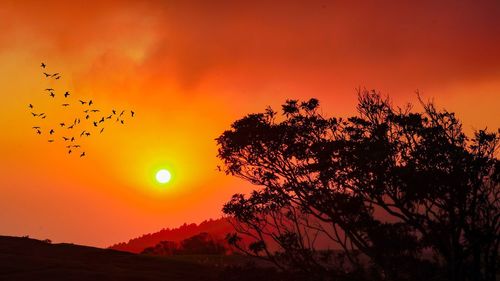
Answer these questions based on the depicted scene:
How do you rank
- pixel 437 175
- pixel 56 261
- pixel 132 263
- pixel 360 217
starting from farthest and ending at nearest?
pixel 132 263 < pixel 56 261 < pixel 360 217 < pixel 437 175

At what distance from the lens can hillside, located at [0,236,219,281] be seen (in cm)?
3703

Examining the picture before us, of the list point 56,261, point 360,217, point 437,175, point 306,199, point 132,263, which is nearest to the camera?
point 437,175

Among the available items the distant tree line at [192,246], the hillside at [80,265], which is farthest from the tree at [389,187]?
the distant tree line at [192,246]

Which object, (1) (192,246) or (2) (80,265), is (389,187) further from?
(1) (192,246)

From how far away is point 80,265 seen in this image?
41875mm

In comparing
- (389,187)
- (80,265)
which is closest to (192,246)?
(80,265)

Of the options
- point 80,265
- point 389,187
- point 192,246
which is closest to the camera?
point 389,187

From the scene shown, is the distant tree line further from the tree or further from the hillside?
the tree

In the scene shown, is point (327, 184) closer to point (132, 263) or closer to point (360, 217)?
point (360, 217)

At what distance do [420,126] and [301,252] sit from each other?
951cm

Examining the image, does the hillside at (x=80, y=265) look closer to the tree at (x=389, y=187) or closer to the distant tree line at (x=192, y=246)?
the tree at (x=389, y=187)

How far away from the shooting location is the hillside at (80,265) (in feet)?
121

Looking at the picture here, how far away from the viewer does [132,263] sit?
4709 centimetres

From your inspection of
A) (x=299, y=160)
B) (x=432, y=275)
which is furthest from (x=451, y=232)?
(x=299, y=160)
